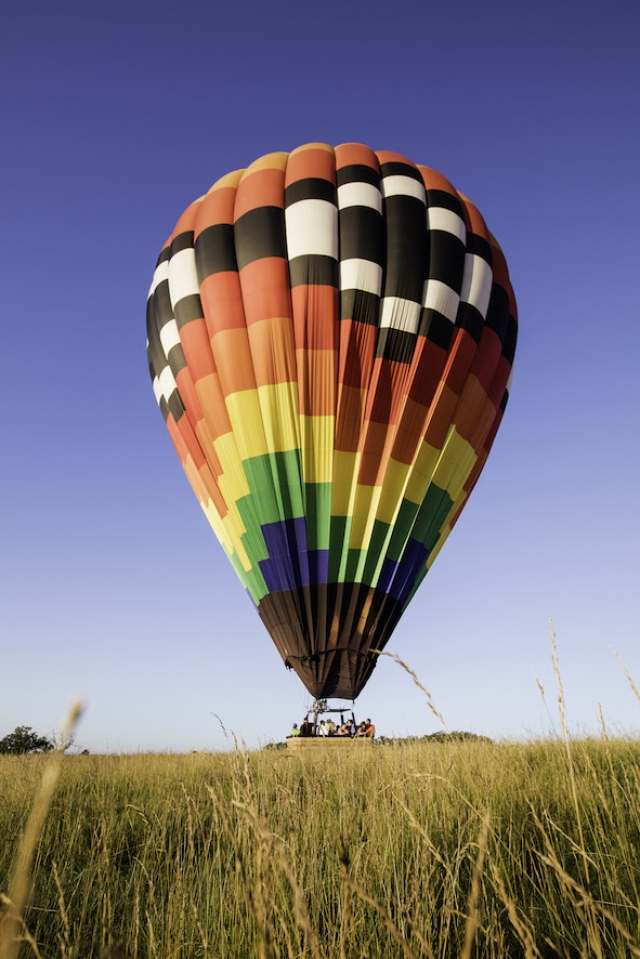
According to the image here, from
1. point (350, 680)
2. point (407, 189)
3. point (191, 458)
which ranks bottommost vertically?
point (350, 680)

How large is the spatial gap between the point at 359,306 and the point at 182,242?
15.5ft

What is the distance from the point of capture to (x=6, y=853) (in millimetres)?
3994

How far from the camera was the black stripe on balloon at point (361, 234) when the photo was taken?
12570mm

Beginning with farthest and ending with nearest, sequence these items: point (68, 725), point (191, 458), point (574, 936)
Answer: point (191, 458), point (574, 936), point (68, 725)

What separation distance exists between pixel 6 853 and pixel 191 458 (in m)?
10.5

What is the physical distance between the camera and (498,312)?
14.1 m

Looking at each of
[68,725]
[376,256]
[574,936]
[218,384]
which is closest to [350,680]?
[218,384]

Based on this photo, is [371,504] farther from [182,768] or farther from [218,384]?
[182,768]

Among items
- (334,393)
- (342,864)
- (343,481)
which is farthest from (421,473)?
(342,864)

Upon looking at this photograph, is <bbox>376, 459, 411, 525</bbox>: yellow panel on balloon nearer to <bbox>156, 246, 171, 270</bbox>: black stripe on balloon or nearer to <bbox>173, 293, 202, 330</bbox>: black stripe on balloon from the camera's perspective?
<bbox>173, 293, 202, 330</bbox>: black stripe on balloon

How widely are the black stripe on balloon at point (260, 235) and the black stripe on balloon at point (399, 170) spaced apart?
2619mm

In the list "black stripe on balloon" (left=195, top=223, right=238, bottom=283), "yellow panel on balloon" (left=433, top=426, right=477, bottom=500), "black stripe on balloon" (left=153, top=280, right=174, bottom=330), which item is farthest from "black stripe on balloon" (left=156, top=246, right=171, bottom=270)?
"yellow panel on balloon" (left=433, top=426, right=477, bottom=500)

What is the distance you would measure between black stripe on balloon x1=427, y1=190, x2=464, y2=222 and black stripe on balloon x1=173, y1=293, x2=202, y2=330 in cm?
534

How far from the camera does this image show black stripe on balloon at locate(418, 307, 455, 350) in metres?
12.5
